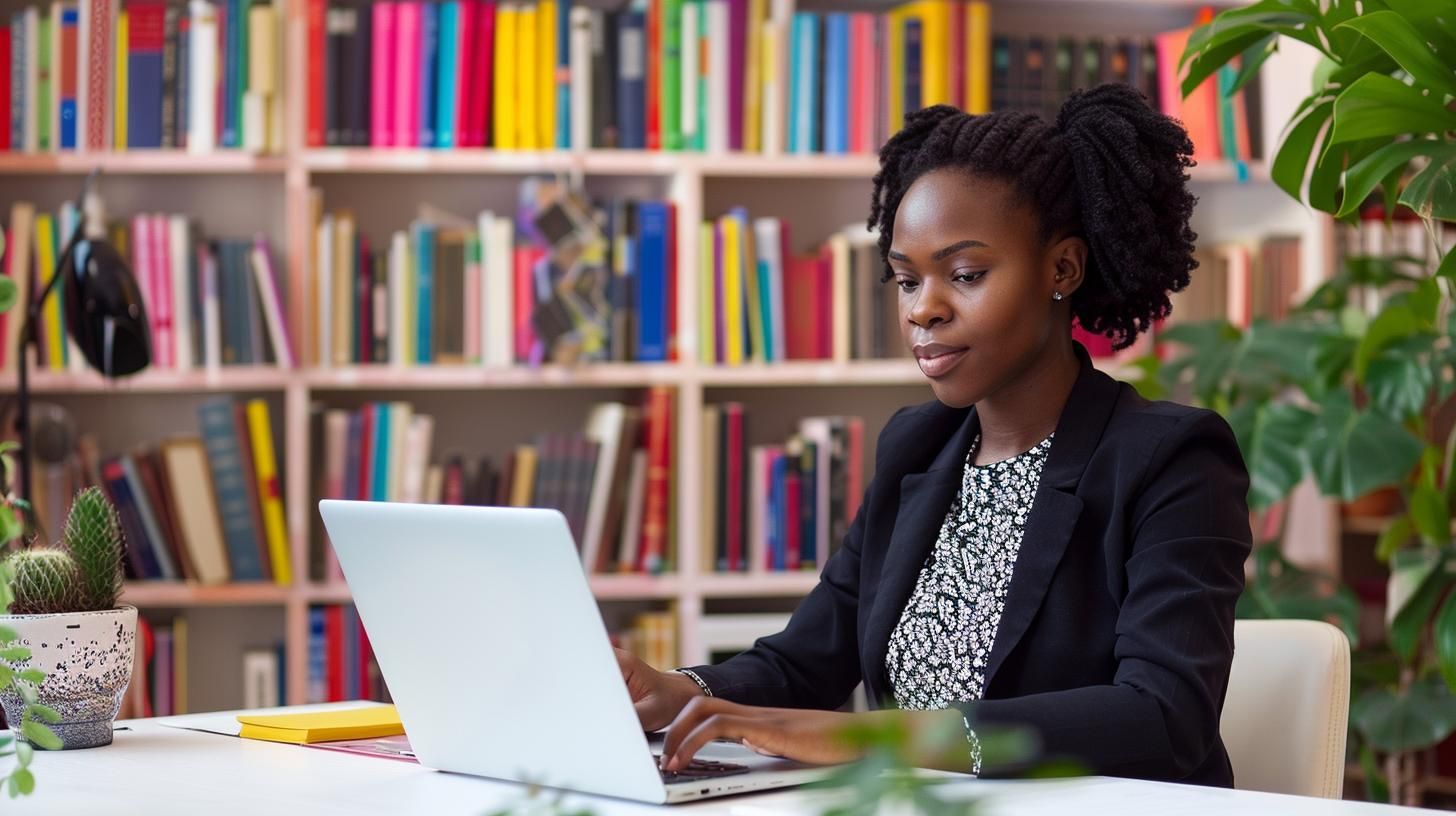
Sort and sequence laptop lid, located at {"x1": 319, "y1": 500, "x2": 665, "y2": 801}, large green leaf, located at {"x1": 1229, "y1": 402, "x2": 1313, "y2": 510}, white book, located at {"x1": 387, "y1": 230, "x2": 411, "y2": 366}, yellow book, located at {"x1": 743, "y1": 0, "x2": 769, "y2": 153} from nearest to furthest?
1. laptop lid, located at {"x1": 319, "y1": 500, "x2": 665, "y2": 801}
2. large green leaf, located at {"x1": 1229, "y1": 402, "x2": 1313, "y2": 510}
3. white book, located at {"x1": 387, "y1": 230, "x2": 411, "y2": 366}
4. yellow book, located at {"x1": 743, "y1": 0, "x2": 769, "y2": 153}

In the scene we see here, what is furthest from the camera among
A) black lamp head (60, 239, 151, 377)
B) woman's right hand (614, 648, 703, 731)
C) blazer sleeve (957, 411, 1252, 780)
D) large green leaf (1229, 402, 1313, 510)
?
large green leaf (1229, 402, 1313, 510)

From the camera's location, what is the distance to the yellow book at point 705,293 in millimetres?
3164

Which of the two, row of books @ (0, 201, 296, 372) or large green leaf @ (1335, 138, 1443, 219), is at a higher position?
large green leaf @ (1335, 138, 1443, 219)

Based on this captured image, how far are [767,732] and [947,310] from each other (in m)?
0.51

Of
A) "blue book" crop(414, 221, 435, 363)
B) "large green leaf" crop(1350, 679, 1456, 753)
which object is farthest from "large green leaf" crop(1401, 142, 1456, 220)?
"blue book" crop(414, 221, 435, 363)

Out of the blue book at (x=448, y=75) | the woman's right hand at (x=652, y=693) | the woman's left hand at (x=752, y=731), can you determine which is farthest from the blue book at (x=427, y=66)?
the woman's left hand at (x=752, y=731)

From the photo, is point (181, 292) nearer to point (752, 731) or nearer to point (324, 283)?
point (324, 283)

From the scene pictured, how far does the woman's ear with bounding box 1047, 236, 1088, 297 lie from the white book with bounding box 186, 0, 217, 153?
6.42 ft

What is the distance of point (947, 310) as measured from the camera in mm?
1510

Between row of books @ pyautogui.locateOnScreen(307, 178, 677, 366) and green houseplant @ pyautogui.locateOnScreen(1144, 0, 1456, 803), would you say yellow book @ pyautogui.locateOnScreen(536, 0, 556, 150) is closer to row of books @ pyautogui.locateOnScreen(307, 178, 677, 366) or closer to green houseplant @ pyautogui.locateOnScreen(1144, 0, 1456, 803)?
row of books @ pyautogui.locateOnScreen(307, 178, 677, 366)

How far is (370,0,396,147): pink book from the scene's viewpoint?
3080 millimetres

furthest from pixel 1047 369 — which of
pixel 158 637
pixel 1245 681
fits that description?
pixel 158 637

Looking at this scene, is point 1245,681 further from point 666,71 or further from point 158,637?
point 158,637

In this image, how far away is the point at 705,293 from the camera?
318cm
